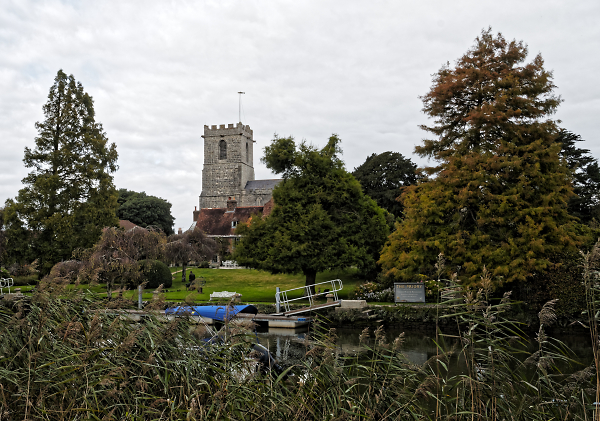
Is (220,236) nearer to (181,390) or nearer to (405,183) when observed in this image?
(405,183)

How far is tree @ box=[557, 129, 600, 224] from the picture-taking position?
31902mm

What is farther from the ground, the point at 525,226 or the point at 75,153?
the point at 75,153

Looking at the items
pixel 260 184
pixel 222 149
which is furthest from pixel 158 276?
pixel 222 149

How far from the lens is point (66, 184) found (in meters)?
26.8

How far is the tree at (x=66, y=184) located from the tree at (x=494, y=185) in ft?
→ 56.1

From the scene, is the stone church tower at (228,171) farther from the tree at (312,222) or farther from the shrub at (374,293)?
the shrub at (374,293)

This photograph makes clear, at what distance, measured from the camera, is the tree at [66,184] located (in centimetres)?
2553

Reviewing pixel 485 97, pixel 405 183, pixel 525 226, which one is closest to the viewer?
pixel 525 226

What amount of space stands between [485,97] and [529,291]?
824cm

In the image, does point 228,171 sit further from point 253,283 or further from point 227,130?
point 253,283

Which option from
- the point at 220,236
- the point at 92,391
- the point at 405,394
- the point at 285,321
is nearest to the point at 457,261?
the point at 285,321

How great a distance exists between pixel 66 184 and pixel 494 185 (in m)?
22.8

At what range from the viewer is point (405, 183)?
42.4 meters

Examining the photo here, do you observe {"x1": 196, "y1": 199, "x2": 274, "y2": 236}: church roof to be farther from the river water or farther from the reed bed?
the reed bed
